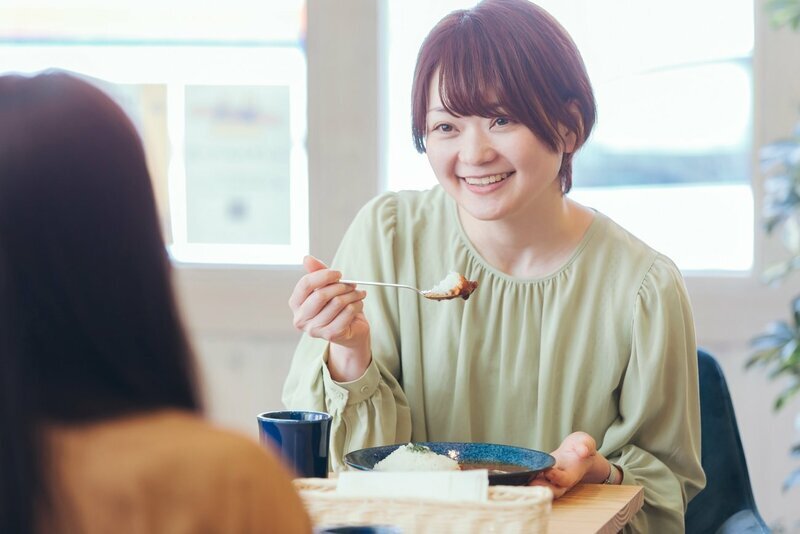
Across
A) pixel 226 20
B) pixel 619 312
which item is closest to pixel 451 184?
pixel 619 312

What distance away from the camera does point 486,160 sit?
1.59 metres

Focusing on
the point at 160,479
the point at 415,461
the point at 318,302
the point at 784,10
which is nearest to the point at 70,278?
the point at 160,479

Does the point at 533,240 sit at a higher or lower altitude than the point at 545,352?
higher

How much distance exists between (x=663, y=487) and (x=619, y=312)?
0.29 meters

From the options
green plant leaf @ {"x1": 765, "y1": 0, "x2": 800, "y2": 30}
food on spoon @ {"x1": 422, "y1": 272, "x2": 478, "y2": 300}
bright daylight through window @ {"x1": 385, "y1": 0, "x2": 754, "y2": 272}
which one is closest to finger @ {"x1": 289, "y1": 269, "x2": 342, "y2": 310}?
food on spoon @ {"x1": 422, "y1": 272, "x2": 478, "y2": 300}

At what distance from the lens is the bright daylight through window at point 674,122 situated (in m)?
3.04

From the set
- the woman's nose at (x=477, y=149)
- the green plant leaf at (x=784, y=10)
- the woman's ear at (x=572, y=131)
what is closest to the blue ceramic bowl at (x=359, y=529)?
the woman's nose at (x=477, y=149)

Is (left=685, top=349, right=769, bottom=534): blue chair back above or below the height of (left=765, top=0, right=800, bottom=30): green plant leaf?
below

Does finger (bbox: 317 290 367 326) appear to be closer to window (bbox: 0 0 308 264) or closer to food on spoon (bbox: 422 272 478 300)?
food on spoon (bbox: 422 272 478 300)

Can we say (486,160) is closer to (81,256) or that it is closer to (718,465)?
(718,465)

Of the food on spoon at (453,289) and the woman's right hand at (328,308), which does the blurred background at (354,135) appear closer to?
the food on spoon at (453,289)

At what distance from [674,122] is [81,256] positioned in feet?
8.63

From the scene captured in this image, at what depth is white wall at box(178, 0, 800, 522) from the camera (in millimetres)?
2984

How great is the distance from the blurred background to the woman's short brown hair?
1363 millimetres
